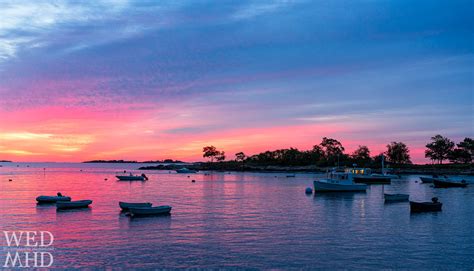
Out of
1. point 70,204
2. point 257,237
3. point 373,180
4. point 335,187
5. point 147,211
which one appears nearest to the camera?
point 257,237

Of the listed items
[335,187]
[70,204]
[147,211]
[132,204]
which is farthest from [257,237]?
[335,187]

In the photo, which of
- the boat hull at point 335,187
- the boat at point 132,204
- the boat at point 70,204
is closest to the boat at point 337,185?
the boat hull at point 335,187

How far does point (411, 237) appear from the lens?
118 ft

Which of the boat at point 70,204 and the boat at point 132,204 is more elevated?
the boat at point 132,204

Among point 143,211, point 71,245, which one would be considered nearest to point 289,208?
point 143,211

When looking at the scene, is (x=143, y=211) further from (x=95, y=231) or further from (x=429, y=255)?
→ (x=429, y=255)

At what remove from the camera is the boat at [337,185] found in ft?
A: 269

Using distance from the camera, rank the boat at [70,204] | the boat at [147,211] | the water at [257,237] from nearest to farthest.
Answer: the water at [257,237] < the boat at [147,211] < the boat at [70,204]

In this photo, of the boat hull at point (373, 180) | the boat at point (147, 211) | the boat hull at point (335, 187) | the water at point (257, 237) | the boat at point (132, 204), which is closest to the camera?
the water at point (257, 237)

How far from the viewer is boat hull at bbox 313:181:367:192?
82.1m

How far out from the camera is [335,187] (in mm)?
83000

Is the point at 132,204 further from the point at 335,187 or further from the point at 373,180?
the point at 373,180

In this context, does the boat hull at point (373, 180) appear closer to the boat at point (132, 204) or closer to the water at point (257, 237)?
the water at point (257, 237)

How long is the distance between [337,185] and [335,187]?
54cm
